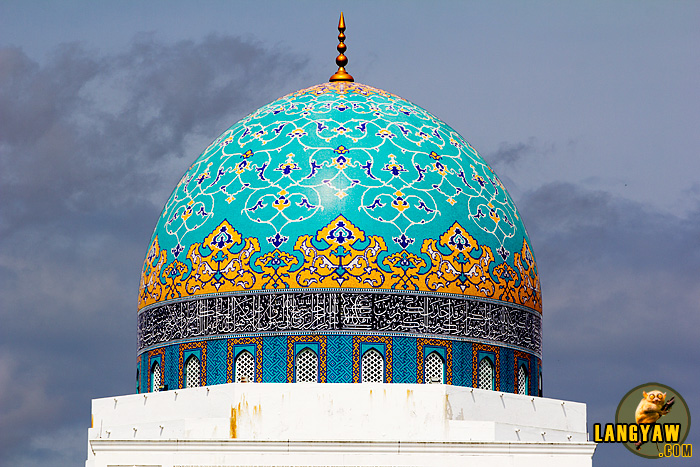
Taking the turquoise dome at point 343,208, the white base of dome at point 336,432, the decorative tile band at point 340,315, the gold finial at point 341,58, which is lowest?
the white base of dome at point 336,432

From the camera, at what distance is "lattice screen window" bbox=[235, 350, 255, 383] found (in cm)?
2347

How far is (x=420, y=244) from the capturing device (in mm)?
23875

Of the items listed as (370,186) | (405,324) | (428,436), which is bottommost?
(428,436)

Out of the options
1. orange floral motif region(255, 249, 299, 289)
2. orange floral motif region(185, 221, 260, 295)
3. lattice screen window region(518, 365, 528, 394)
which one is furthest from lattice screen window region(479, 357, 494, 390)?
orange floral motif region(185, 221, 260, 295)

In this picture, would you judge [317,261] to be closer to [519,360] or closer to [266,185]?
[266,185]

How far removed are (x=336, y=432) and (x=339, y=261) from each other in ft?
7.49

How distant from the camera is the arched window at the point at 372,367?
76.5 feet

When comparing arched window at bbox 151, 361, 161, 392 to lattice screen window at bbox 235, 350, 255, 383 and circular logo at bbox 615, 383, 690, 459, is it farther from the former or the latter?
circular logo at bbox 615, 383, 690, 459

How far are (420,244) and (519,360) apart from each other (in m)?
2.20

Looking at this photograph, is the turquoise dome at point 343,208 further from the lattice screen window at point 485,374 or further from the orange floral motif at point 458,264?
the lattice screen window at point 485,374

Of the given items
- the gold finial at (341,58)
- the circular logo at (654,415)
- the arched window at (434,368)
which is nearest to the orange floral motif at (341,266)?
the arched window at (434,368)

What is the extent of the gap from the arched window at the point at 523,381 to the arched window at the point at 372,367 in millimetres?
2232

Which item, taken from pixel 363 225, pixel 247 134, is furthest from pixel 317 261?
pixel 247 134

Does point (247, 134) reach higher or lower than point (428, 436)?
higher
